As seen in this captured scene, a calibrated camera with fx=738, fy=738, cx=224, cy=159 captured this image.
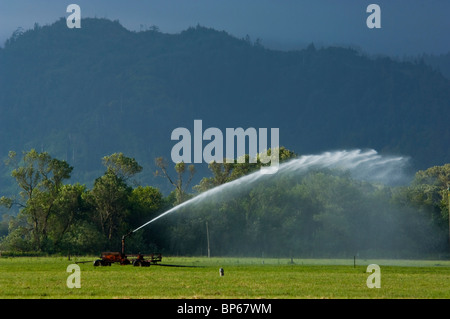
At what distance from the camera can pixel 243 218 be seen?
115750mm

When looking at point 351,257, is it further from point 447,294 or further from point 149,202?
point 447,294

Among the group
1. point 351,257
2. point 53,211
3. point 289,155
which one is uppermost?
point 289,155

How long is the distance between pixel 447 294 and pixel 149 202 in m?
83.1

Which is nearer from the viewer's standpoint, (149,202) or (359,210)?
(359,210)

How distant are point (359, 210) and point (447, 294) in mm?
73721

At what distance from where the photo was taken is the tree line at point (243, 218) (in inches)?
4109

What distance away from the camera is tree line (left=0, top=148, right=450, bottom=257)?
104375mm

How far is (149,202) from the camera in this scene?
374ft

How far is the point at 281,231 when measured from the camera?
112 m
